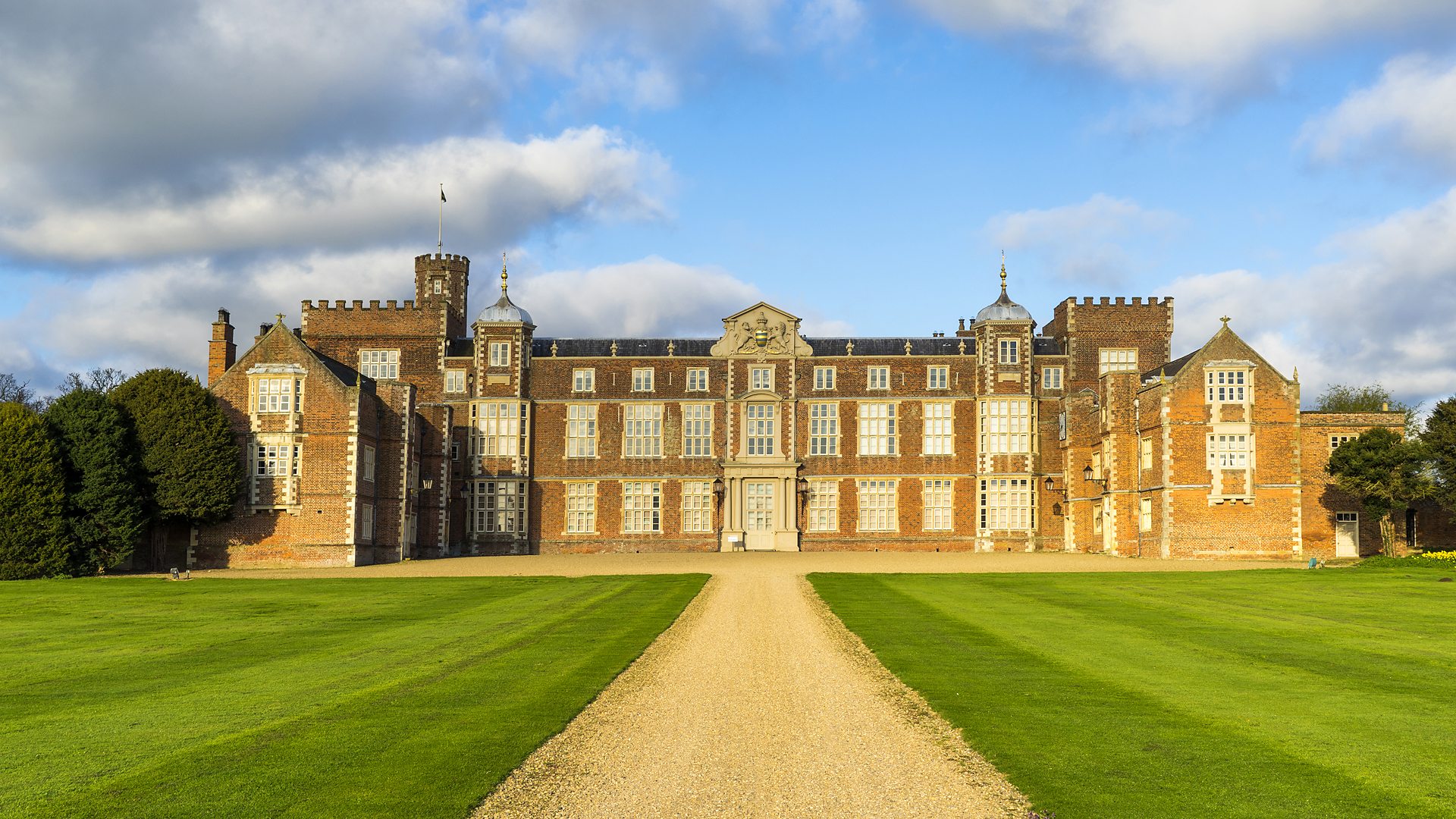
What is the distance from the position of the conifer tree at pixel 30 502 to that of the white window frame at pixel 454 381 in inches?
918

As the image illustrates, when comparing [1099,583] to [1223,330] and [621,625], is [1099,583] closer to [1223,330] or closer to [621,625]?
[621,625]

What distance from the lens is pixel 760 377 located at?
63906 mm

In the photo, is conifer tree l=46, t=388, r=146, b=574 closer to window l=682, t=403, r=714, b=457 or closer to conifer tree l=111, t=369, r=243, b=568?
conifer tree l=111, t=369, r=243, b=568

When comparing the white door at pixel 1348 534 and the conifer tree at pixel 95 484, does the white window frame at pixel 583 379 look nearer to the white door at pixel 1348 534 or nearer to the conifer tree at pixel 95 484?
the conifer tree at pixel 95 484

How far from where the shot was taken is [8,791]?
9883mm

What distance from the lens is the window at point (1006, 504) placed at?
61781mm

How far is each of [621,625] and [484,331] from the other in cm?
4193

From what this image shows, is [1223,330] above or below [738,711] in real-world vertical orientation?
above

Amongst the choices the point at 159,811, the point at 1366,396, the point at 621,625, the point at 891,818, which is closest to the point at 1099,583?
the point at 621,625

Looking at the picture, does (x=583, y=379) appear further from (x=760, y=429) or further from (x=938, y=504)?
(x=938, y=504)

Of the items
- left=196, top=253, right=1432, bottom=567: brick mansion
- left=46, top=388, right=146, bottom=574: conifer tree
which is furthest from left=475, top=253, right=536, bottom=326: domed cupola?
left=46, top=388, right=146, bottom=574: conifer tree

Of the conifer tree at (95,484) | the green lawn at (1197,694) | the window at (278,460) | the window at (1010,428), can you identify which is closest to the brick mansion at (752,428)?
the window at (1010,428)

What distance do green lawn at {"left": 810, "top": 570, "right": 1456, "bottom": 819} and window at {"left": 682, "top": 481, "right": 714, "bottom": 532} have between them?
3401 cm

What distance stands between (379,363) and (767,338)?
863 inches
